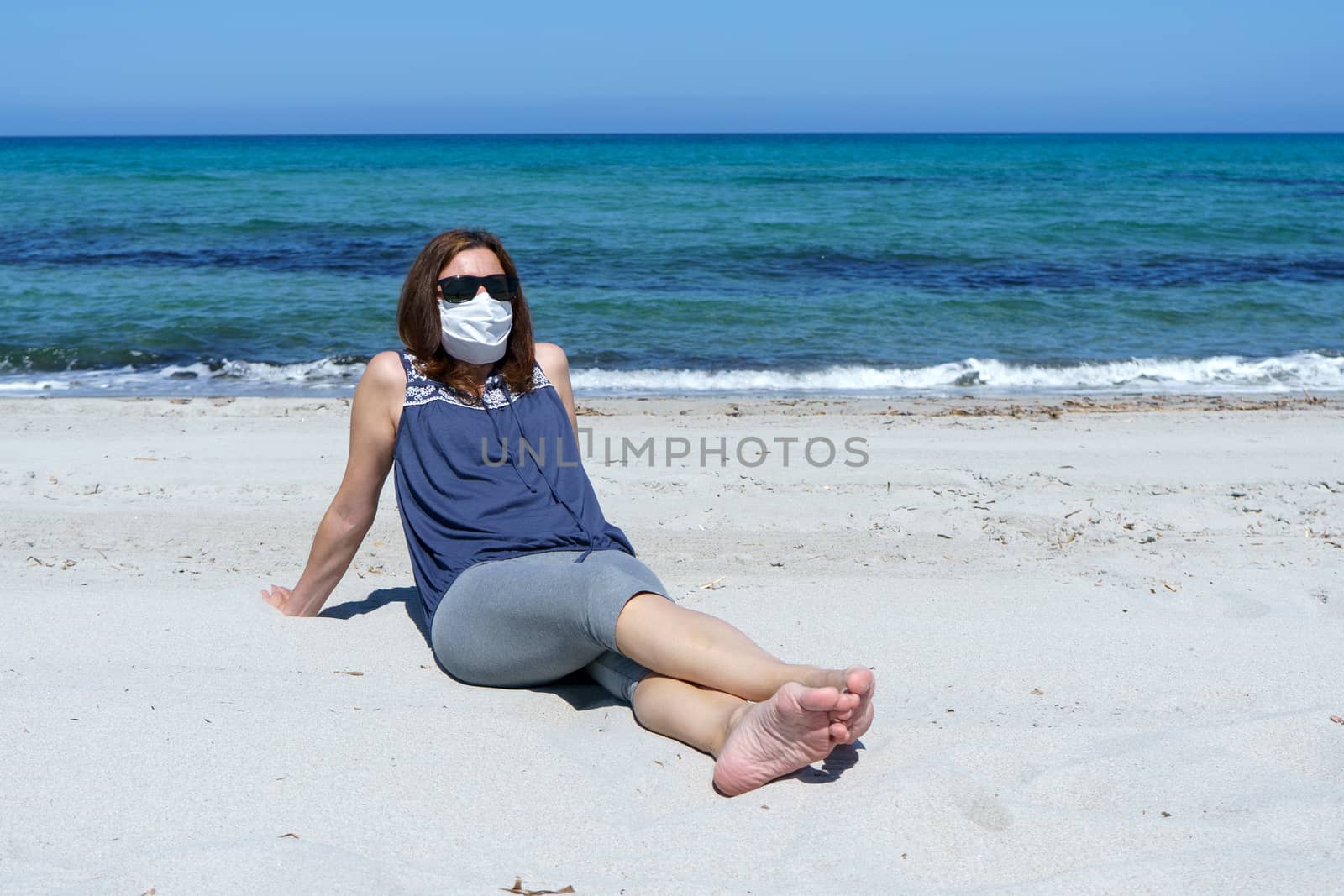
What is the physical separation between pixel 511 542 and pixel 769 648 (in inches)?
37.6

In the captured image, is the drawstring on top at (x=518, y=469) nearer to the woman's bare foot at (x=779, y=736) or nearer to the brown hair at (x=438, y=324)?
the brown hair at (x=438, y=324)

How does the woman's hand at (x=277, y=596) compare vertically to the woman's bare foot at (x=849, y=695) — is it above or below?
below

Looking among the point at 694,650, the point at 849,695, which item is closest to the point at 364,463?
the point at 694,650

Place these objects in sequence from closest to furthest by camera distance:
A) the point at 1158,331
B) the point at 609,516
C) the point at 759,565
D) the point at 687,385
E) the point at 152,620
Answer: the point at 152,620
the point at 759,565
the point at 609,516
the point at 687,385
the point at 1158,331

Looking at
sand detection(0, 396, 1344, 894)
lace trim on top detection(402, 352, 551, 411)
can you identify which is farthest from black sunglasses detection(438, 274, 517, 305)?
sand detection(0, 396, 1344, 894)

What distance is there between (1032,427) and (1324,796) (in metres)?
5.00

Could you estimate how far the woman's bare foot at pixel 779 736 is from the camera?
2.30m

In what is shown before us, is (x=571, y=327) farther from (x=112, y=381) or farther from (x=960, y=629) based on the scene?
(x=960, y=629)

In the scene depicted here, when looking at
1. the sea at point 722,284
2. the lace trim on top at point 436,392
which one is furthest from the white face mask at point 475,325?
the sea at point 722,284

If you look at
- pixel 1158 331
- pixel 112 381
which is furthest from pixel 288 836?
pixel 1158 331

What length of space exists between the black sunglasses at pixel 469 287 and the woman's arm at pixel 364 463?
25 cm

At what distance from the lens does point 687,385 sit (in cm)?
1020

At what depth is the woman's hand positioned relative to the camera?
12.1 ft

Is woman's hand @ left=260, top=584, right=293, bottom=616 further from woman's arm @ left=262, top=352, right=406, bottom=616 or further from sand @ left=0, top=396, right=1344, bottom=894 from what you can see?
woman's arm @ left=262, top=352, right=406, bottom=616
